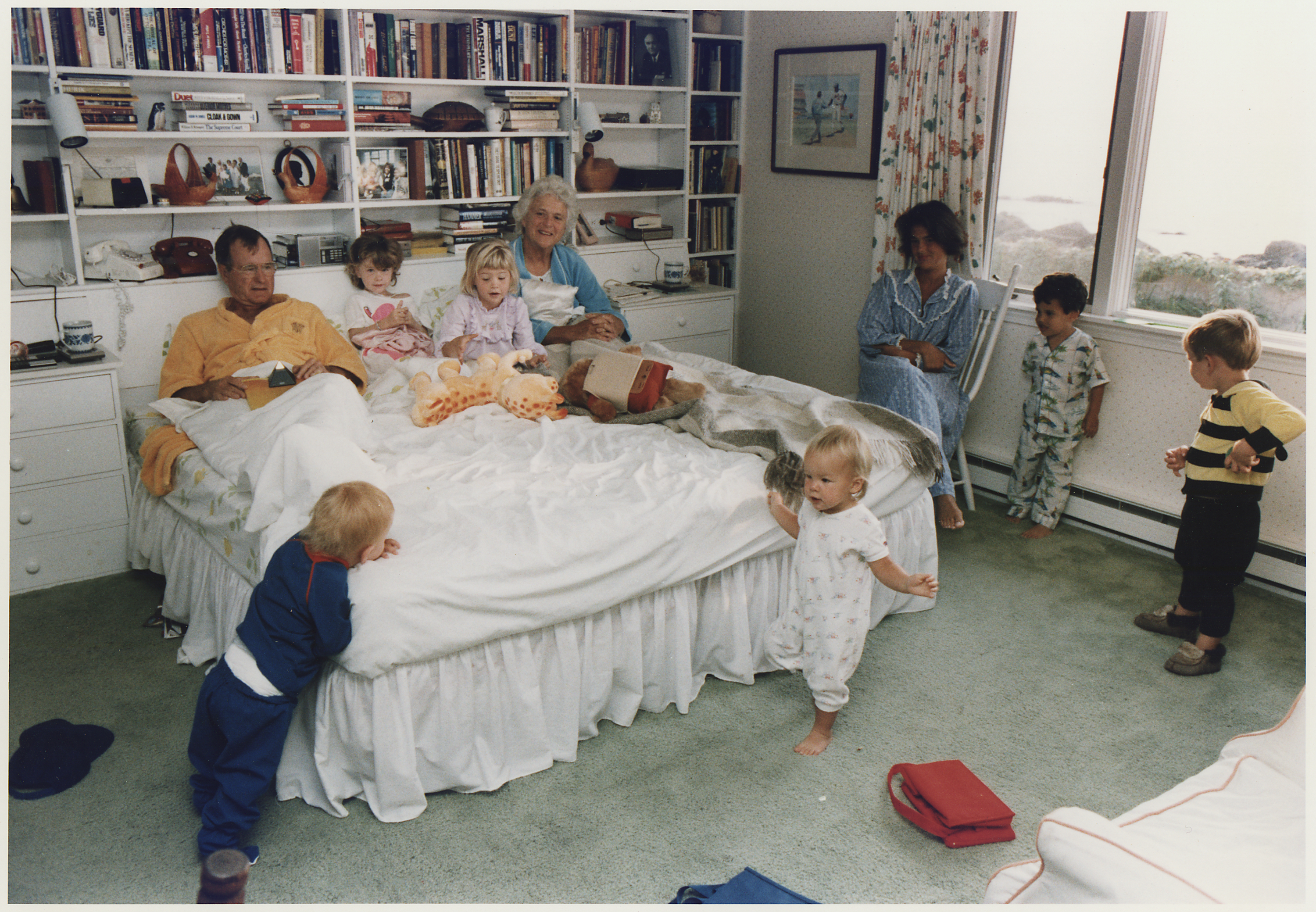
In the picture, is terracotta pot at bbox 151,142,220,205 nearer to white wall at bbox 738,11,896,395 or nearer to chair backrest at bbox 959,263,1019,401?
white wall at bbox 738,11,896,395

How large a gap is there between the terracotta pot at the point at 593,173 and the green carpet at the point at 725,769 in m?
2.39

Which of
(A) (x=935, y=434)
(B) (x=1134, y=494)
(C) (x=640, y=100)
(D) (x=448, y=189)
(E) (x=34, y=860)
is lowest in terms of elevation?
(E) (x=34, y=860)

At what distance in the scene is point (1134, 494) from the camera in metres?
3.41

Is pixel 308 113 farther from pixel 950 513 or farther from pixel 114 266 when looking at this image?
pixel 950 513

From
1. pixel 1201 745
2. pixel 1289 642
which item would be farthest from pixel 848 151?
pixel 1201 745

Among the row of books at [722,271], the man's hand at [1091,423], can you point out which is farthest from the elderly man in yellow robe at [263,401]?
the man's hand at [1091,423]

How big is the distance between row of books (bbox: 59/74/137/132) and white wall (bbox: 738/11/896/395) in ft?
8.97

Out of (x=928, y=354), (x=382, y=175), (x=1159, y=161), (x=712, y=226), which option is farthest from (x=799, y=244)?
(x=382, y=175)

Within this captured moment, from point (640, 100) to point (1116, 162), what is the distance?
222 centimetres

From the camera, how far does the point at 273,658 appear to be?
182cm

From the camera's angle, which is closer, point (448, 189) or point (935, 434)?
point (935, 434)

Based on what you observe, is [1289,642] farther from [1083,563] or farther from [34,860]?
[34,860]

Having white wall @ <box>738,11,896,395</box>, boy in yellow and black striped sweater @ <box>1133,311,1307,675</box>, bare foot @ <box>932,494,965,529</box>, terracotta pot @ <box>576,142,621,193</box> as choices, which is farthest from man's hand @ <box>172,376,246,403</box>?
boy in yellow and black striped sweater @ <box>1133,311,1307,675</box>

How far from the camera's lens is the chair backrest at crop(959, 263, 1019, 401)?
11.5 ft
